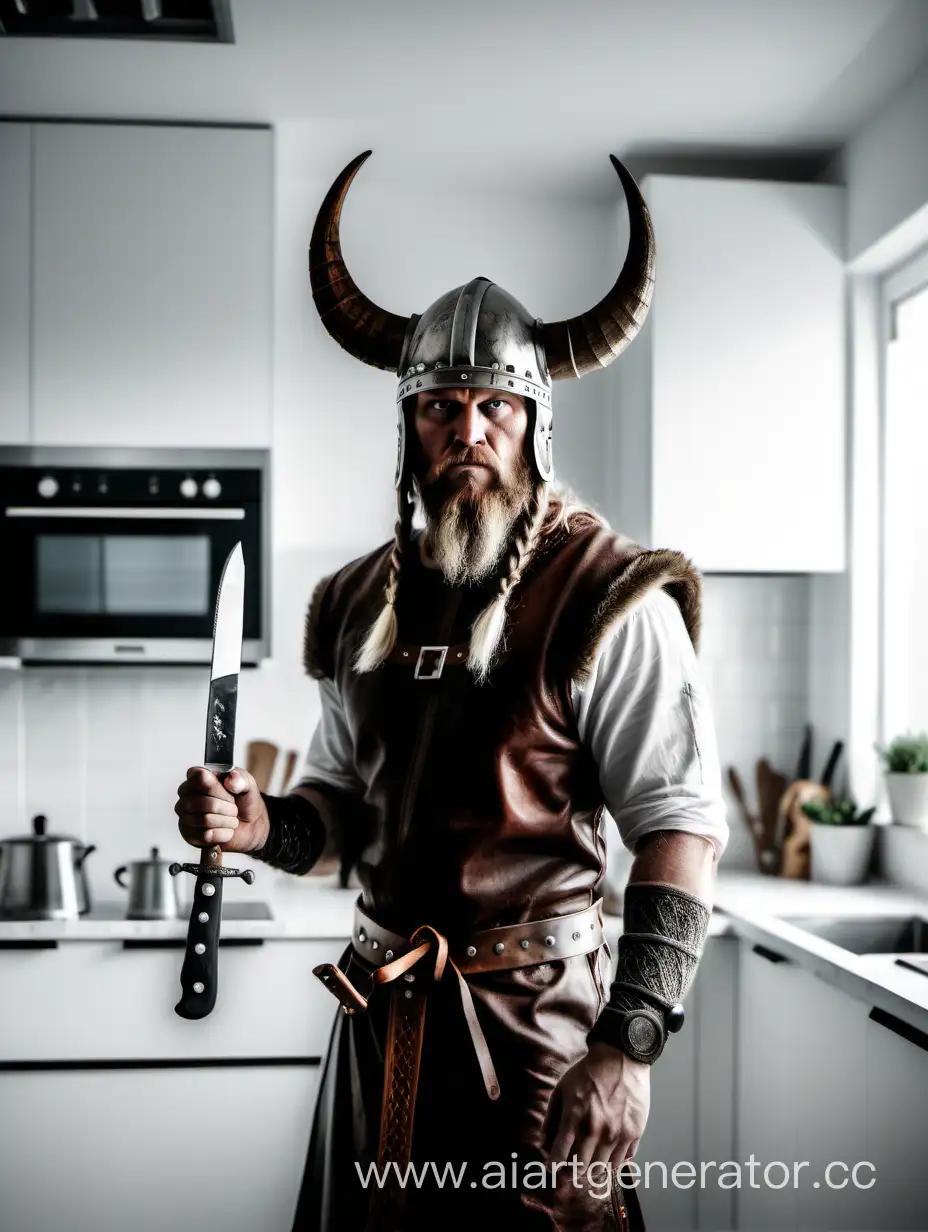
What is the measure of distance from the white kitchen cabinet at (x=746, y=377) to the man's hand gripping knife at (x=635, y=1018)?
1451mm

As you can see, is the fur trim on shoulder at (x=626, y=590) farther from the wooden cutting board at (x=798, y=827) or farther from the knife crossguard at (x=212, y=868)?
the wooden cutting board at (x=798, y=827)

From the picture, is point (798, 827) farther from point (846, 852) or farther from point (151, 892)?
point (151, 892)

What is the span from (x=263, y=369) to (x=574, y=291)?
90 centimetres

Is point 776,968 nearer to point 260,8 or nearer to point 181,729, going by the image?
point 181,729

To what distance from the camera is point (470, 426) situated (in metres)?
1.33

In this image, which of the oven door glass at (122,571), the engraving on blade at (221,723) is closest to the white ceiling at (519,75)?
the oven door glass at (122,571)

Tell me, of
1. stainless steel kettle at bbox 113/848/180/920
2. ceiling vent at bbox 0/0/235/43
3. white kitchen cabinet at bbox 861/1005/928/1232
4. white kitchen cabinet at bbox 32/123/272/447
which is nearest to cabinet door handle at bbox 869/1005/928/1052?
white kitchen cabinet at bbox 861/1005/928/1232

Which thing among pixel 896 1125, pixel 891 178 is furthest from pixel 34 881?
pixel 891 178

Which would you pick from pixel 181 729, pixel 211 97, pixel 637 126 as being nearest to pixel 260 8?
pixel 211 97

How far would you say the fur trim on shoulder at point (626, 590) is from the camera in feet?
4.13

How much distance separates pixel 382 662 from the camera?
1.38 meters

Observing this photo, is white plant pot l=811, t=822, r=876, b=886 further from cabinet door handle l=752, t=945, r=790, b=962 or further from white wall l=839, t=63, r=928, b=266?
white wall l=839, t=63, r=928, b=266

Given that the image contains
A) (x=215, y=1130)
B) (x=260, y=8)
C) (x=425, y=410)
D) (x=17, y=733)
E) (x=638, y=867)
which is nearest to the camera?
(x=638, y=867)

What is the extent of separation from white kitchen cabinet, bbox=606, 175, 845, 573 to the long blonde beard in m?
1.25
